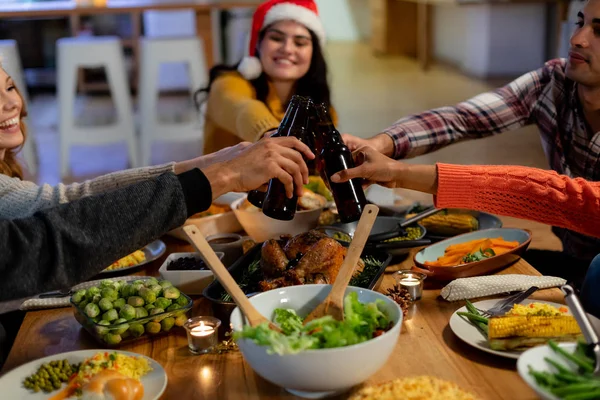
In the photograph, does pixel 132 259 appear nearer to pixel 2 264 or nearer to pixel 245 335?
pixel 2 264

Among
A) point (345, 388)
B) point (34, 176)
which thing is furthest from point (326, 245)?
point (34, 176)

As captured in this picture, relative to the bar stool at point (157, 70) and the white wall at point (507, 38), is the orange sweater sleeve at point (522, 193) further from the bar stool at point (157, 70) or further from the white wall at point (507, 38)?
the white wall at point (507, 38)

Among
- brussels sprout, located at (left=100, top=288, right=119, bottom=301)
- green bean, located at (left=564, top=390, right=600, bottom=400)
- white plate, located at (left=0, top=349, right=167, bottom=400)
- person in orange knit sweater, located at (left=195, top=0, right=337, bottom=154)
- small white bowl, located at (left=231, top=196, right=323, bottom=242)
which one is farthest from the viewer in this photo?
person in orange knit sweater, located at (left=195, top=0, right=337, bottom=154)

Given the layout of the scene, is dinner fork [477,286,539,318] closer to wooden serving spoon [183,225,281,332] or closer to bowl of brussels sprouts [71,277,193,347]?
wooden serving spoon [183,225,281,332]

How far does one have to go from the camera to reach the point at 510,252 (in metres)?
1.84

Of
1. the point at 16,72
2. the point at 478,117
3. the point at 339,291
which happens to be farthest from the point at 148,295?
the point at 16,72

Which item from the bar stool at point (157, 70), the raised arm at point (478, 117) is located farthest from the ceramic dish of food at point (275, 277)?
the bar stool at point (157, 70)

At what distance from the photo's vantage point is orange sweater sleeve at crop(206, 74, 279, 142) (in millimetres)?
2645

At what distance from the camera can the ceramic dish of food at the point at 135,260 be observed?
195cm

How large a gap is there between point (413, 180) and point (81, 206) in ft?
2.68

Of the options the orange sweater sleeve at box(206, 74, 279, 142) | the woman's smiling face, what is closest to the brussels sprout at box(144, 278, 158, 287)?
the orange sweater sleeve at box(206, 74, 279, 142)

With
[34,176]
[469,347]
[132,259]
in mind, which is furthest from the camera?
[34,176]

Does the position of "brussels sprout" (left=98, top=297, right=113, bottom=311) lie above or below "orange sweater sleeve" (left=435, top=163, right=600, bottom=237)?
below

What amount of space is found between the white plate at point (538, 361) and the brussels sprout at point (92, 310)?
2.59 ft
